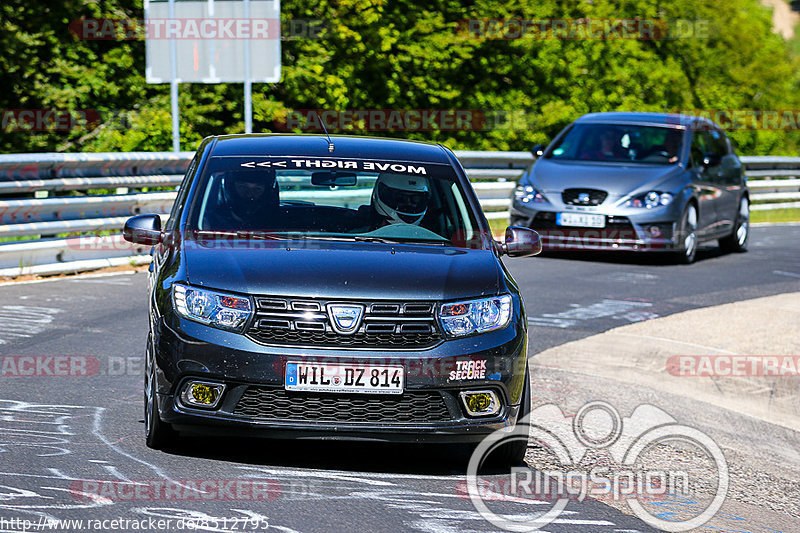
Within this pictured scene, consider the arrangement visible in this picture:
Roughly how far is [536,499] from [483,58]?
3346 centimetres

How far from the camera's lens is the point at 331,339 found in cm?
568

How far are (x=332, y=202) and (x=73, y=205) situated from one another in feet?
23.3

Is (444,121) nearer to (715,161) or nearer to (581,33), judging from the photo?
(581,33)

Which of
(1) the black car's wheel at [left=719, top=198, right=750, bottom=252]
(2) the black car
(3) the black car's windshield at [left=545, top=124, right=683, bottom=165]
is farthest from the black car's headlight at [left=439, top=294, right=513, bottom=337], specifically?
(1) the black car's wheel at [left=719, top=198, right=750, bottom=252]

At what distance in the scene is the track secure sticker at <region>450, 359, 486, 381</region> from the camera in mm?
5789

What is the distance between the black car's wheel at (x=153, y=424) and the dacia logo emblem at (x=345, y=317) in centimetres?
87

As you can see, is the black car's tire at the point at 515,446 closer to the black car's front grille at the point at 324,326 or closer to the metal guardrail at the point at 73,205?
the black car's front grille at the point at 324,326

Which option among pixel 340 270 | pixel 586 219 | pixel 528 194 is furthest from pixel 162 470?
pixel 528 194

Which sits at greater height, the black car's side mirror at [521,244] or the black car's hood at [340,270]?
the black car's hood at [340,270]

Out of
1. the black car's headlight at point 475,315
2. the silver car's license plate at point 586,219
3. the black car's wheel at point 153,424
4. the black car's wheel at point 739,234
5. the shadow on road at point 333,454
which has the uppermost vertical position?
the black car's headlight at point 475,315

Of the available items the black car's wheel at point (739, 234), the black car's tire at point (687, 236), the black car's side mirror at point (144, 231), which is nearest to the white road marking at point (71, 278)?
the black car's side mirror at point (144, 231)

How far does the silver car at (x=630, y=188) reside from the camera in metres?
15.7

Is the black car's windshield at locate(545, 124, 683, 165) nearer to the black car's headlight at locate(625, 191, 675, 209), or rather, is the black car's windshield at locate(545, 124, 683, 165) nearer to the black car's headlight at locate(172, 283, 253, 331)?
the black car's headlight at locate(625, 191, 675, 209)

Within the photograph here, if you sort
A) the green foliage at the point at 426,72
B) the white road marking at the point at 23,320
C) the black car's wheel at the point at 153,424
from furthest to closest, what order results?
1. the green foliage at the point at 426,72
2. the white road marking at the point at 23,320
3. the black car's wheel at the point at 153,424
